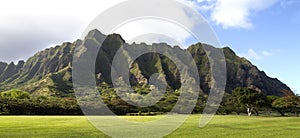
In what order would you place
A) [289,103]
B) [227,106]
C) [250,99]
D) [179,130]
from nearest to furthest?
[179,130] → [250,99] → [289,103] → [227,106]

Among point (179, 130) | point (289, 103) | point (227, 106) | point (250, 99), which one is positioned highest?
point (250, 99)

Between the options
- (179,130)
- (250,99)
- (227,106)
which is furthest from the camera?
(227,106)

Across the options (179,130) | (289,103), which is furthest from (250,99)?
(179,130)

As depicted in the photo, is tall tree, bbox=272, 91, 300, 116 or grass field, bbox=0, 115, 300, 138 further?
tall tree, bbox=272, 91, 300, 116

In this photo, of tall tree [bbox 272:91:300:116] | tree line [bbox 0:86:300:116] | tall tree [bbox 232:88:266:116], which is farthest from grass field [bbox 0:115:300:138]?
tall tree [bbox 272:91:300:116]

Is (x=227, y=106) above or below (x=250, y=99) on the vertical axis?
below

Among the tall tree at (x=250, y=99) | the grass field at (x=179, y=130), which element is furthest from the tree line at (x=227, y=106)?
the grass field at (x=179, y=130)

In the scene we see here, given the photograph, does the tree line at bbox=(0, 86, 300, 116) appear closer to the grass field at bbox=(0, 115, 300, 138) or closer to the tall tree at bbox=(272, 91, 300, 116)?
the tall tree at bbox=(272, 91, 300, 116)

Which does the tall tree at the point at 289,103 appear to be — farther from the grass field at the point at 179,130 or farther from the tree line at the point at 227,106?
the grass field at the point at 179,130

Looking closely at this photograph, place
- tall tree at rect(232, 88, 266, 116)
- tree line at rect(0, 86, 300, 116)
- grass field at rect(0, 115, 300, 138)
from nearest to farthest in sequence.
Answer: grass field at rect(0, 115, 300, 138)
tall tree at rect(232, 88, 266, 116)
tree line at rect(0, 86, 300, 116)

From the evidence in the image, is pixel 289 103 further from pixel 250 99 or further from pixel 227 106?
pixel 227 106

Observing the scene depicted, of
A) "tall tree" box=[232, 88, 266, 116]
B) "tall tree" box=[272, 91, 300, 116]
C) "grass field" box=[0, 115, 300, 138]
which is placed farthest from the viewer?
"tall tree" box=[272, 91, 300, 116]

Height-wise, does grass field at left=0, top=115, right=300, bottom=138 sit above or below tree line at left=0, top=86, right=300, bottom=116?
below

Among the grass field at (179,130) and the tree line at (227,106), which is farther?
the tree line at (227,106)
